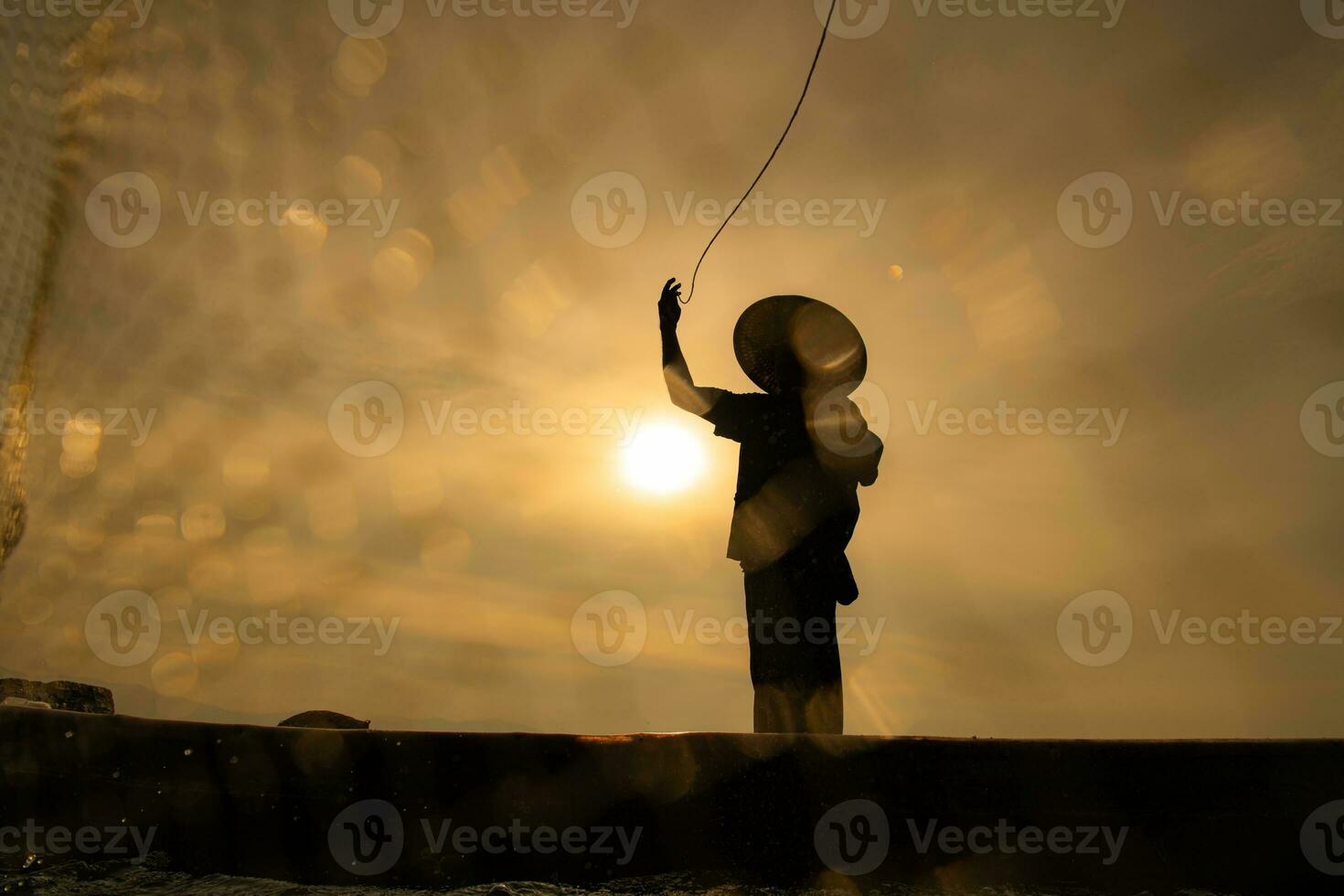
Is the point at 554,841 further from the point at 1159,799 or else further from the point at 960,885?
the point at 1159,799

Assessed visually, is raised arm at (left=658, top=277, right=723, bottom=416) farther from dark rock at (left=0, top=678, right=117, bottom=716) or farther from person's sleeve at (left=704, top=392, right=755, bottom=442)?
dark rock at (left=0, top=678, right=117, bottom=716)

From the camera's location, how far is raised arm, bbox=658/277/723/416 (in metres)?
4.39

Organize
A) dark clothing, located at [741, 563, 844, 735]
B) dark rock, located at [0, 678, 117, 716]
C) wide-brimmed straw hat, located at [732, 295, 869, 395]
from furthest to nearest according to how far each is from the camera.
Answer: dark rock, located at [0, 678, 117, 716] < wide-brimmed straw hat, located at [732, 295, 869, 395] < dark clothing, located at [741, 563, 844, 735]

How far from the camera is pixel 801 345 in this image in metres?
4.45

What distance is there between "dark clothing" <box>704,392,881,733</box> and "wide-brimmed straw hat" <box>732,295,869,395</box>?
169 mm

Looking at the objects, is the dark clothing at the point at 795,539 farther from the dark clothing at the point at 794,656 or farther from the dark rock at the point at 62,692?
the dark rock at the point at 62,692

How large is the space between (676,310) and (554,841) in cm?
287

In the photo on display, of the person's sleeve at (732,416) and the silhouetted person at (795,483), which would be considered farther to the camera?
the person's sleeve at (732,416)

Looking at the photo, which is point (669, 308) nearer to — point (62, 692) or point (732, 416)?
point (732, 416)

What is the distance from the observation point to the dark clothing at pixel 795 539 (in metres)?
4.01

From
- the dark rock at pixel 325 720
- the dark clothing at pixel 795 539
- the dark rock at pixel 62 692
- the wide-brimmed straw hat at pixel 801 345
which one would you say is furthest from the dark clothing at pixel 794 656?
the dark rock at pixel 62 692

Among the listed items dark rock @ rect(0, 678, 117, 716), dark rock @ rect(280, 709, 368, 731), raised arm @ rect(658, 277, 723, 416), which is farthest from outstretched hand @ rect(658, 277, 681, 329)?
dark rock @ rect(0, 678, 117, 716)

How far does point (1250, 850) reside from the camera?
2.63 m

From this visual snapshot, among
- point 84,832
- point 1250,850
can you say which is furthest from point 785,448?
point 84,832
